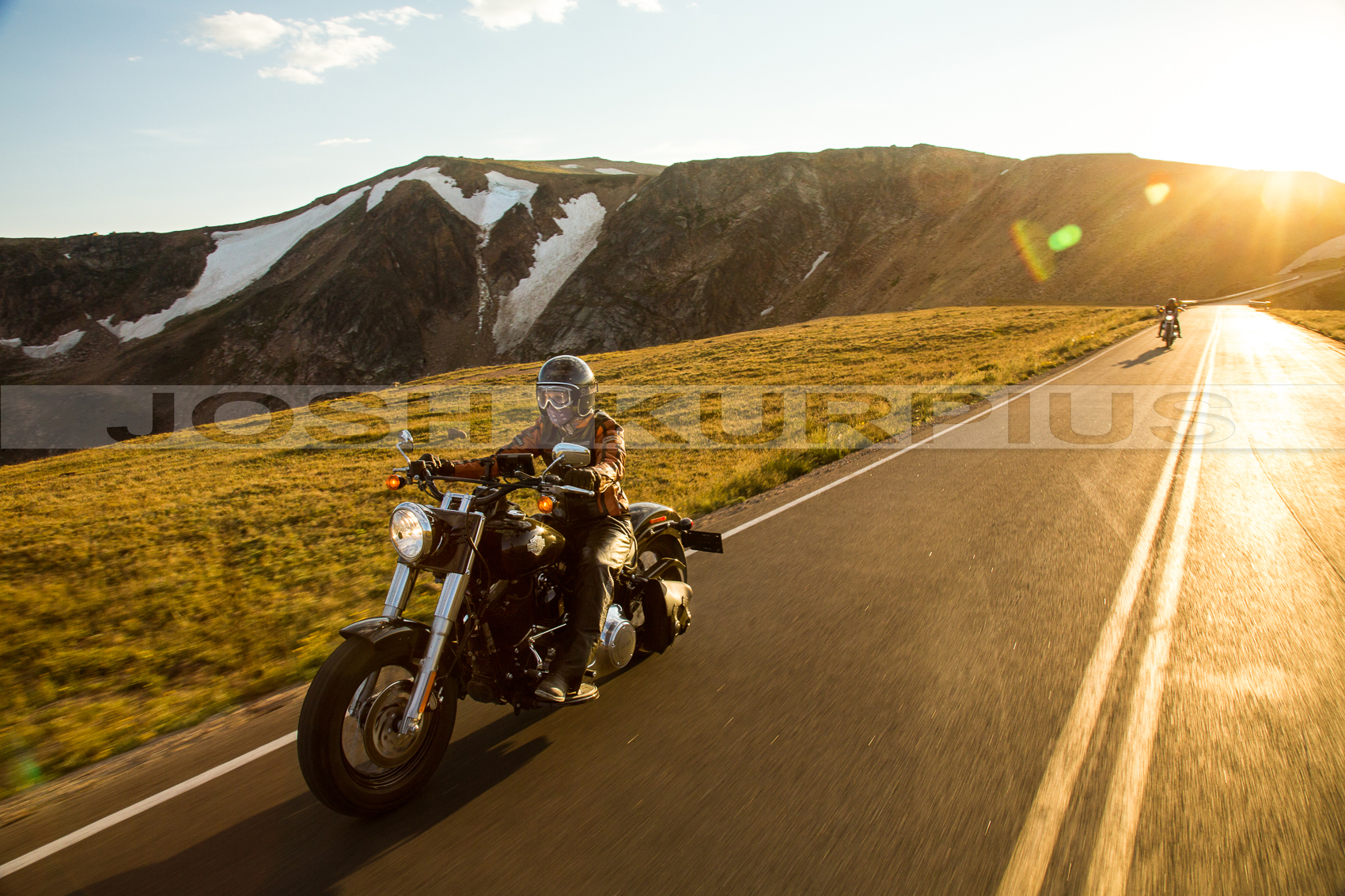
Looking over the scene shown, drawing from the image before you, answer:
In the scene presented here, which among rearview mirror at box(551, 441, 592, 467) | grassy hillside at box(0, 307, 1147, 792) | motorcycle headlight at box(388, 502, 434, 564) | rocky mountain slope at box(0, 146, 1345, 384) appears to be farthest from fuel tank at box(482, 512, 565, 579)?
rocky mountain slope at box(0, 146, 1345, 384)

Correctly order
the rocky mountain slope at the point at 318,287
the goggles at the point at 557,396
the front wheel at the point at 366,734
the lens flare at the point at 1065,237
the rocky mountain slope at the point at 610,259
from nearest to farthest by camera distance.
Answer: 1. the front wheel at the point at 366,734
2. the goggles at the point at 557,396
3. the lens flare at the point at 1065,237
4. the rocky mountain slope at the point at 610,259
5. the rocky mountain slope at the point at 318,287

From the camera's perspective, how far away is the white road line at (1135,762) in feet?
8.68

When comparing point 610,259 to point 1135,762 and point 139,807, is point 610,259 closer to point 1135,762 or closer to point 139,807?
point 139,807

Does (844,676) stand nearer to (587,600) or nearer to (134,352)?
(587,600)

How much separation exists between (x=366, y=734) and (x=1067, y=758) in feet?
10.4

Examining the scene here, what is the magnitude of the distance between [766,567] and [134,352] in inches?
4347

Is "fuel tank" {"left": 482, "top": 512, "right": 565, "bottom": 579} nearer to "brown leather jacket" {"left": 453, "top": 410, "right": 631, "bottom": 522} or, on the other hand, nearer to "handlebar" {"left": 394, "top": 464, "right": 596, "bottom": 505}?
"handlebar" {"left": 394, "top": 464, "right": 596, "bottom": 505}

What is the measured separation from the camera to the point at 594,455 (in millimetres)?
4395

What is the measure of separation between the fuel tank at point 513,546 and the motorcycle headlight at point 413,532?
1.23 feet

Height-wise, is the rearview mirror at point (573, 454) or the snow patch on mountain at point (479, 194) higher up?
the snow patch on mountain at point (479, 194)

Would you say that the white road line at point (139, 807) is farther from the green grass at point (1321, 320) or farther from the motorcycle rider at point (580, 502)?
the green grass at point (1321, 320)

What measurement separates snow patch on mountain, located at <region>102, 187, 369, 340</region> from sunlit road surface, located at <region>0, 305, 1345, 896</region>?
116 m

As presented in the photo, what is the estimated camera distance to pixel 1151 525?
704 centimetres

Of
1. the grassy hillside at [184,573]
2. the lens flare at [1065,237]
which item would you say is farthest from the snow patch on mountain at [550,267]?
the grassy hillside at [184,573]
